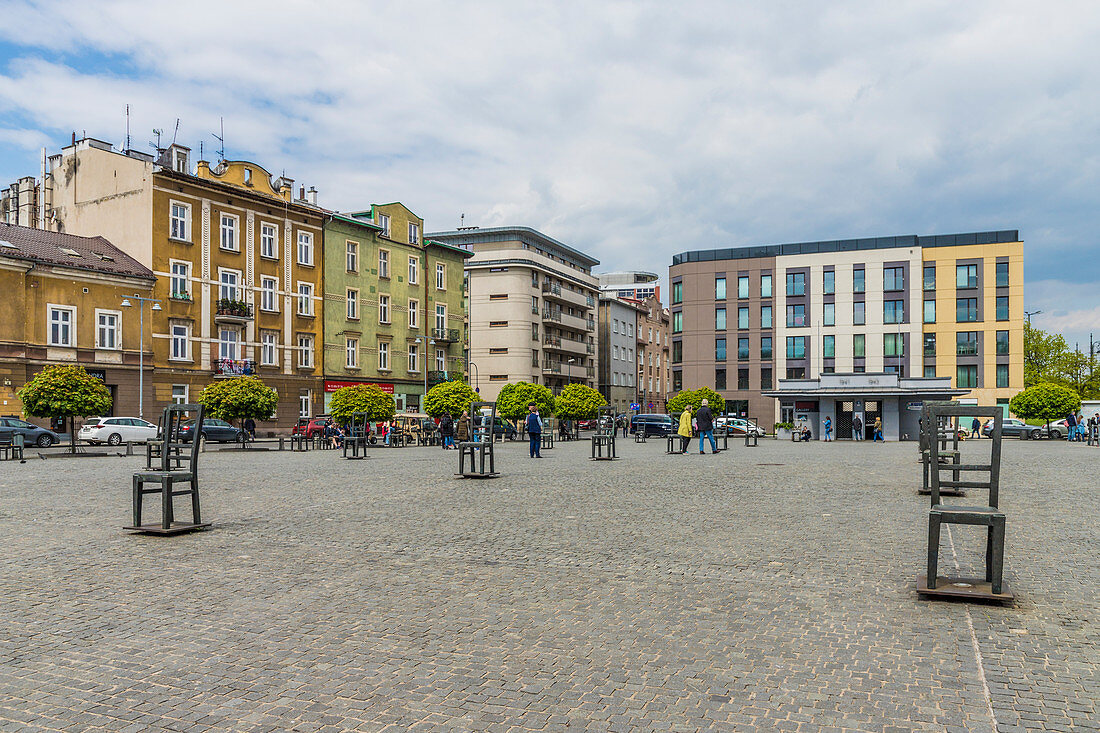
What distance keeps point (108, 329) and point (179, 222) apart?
23.5 feet

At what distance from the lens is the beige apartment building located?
8000 cm

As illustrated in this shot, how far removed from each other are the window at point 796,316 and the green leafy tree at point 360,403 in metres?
51.3

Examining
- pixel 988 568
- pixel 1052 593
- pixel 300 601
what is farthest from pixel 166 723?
pixel 1052 593

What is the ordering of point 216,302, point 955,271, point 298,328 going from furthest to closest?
point 955,271 → point 298,328 → point 216,302

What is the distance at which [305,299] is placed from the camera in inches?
2164

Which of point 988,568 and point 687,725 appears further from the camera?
point 988,568

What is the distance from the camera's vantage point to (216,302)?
48812 millimetres

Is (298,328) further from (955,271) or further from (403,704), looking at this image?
(955,271)

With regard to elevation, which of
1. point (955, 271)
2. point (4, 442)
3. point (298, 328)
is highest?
point (955, 271)

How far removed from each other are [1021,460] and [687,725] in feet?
86.8

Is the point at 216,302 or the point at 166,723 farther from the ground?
the point at 216,302

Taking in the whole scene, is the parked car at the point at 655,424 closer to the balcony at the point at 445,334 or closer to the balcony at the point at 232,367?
the balcony at the point at 445,334

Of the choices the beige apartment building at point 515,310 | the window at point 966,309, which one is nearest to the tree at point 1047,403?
the window at point 966,309

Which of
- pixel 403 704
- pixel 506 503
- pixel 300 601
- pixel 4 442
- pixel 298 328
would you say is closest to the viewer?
pixel 403 704
